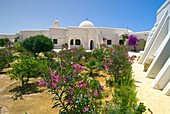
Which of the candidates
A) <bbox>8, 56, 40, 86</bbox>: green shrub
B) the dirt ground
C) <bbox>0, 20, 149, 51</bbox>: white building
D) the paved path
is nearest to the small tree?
<bbox>8, 56, 40, 86</bbox>: green shrub

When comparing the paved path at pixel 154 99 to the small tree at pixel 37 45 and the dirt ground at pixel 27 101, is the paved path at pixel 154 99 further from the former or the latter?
the small tree at pixel 37 45

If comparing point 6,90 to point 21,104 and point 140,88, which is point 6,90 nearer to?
point 21,104

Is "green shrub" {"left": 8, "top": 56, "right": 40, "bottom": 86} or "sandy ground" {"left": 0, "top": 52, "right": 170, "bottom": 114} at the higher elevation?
"green shrub" {"left": 8, "top": 56, "right": 40, "bottom": 86}

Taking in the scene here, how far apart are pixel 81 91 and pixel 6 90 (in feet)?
12.3

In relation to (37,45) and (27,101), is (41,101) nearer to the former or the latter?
(27,101)

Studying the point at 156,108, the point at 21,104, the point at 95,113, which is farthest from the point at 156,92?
the point at 21,104

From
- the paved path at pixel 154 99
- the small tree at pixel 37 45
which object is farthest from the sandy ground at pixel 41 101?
the small tree at pixel 37 45

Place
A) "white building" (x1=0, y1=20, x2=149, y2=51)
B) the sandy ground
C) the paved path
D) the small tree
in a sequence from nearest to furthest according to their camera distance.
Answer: the paved path → the sandy ground → the small tree → "white building" (x1=0, y1=20, x2=149, y2=51)

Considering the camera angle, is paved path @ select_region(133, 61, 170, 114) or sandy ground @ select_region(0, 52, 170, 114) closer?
paved path @ select_region(133, 61, 170, 114)

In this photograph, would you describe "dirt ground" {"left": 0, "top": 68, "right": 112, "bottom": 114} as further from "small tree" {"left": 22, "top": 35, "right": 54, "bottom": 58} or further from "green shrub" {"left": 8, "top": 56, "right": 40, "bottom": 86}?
"small tree" {"left": 22, "top": 35, "right": 54, "bottom": 58}

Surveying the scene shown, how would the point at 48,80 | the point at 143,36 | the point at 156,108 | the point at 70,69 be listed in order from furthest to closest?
the point at 143,36 → the point at 156,108 → the point at 70,69 → the point at 48,80

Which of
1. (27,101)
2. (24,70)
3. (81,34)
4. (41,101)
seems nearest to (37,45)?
(24,70)

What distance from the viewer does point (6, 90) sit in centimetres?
418

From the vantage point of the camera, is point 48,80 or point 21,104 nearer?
point 48,80
